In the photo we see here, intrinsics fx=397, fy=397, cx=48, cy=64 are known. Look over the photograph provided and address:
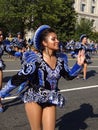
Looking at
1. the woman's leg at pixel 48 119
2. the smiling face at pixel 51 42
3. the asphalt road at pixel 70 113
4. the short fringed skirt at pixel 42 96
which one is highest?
the smiling face at pixel 51 42

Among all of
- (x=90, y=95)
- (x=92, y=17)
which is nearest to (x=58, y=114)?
(x=90, y=95)

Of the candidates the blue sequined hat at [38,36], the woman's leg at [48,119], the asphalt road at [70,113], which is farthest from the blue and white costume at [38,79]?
the asphalt road at [70,113]

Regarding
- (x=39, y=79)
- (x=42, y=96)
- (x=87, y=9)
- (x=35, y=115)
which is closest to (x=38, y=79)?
(x=39, y=79)

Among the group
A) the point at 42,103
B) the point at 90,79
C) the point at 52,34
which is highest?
the point at 52,34

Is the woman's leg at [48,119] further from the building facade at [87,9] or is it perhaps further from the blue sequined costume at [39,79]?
the building facade at [87,9]

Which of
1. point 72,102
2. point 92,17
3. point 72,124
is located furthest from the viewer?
point 92,17

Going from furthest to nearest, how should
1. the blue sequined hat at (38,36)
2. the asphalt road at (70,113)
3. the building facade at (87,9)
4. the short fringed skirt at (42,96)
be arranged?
the building facade at (87,9)
the asphalt road at (70,113)
the blue sequined hat at (38,36)
the short fringed skirt at (42,96)

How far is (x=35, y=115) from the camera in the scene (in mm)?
5008

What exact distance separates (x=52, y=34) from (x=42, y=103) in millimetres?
912

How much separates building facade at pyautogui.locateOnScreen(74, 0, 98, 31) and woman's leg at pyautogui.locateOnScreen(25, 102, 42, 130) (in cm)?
9282

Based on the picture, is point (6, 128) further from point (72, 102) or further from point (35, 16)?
point (35, 16)

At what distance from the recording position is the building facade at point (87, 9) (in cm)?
9793

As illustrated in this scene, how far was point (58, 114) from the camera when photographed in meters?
8.49

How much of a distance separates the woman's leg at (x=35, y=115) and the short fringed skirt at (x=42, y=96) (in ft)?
0.25
